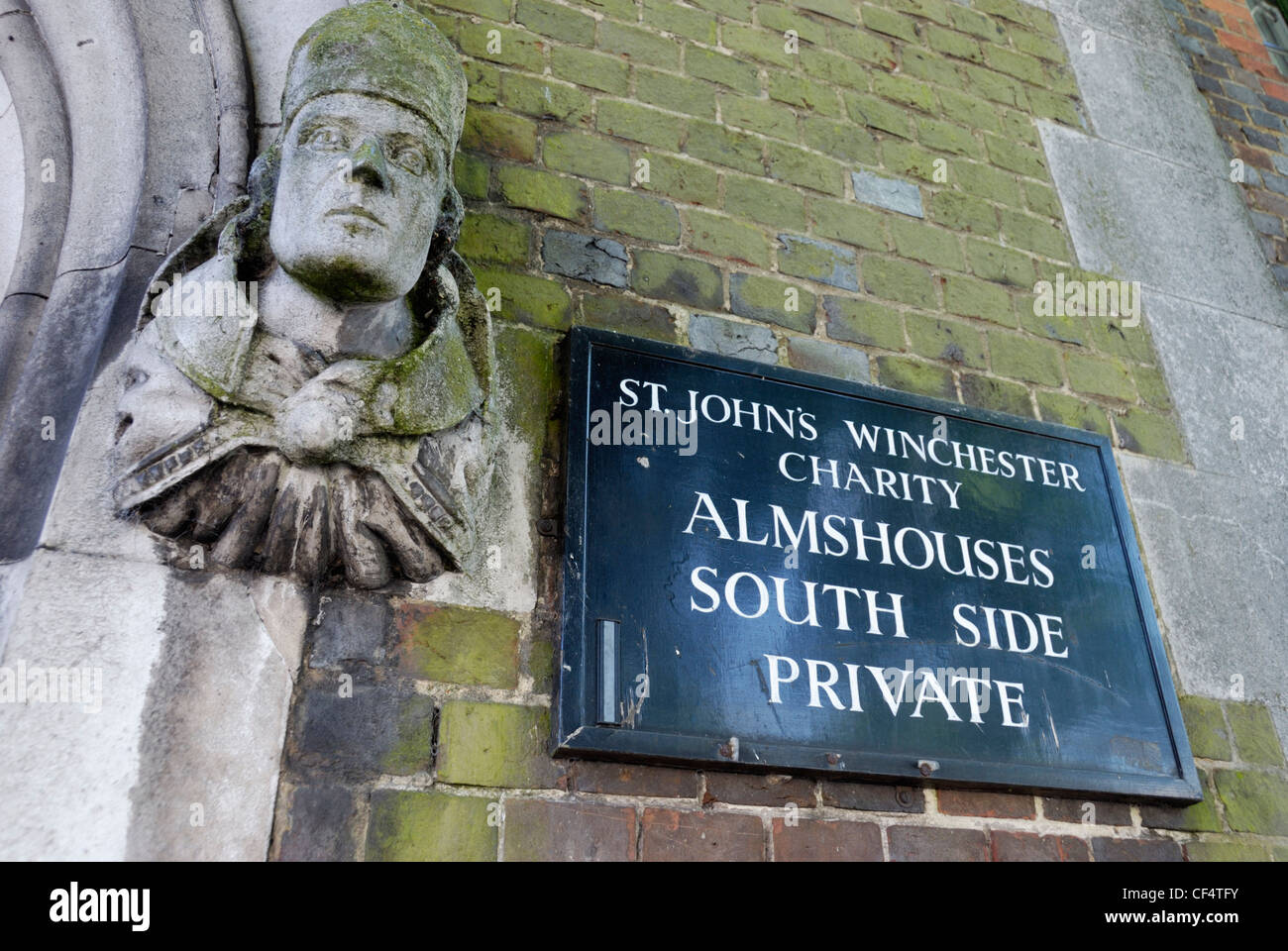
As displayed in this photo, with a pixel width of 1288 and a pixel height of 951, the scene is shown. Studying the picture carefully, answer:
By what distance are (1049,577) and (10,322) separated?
2.10m

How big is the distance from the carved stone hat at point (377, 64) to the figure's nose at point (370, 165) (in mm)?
120

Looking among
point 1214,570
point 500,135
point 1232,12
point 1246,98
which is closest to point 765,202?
point 500,135

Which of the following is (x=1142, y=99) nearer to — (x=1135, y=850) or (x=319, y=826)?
(x=1135, y=850)

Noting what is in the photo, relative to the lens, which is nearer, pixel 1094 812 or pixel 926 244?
pixel 1094 812

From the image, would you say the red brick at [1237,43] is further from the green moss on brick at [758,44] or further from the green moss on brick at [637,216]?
the green moss on brick at [637,216]

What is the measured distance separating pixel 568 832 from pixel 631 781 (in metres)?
0.14

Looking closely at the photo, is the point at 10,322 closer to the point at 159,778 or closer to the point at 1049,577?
the point at 159,778

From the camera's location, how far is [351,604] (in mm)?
1754

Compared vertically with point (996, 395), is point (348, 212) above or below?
below

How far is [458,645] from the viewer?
181 cm

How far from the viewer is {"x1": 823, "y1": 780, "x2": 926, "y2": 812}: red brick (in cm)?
193

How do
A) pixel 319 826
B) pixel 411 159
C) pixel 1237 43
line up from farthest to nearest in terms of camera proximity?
pixel 1237 43, pixel 411 159, pixel 319 826

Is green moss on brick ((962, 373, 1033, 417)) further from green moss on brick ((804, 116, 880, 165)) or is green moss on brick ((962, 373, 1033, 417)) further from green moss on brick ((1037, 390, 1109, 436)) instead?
green moss on brick ((804, 116, 880, 165))

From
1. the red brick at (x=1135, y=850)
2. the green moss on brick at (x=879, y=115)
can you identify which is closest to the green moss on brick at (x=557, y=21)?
the green moss on brick at (x=879, y=115)
